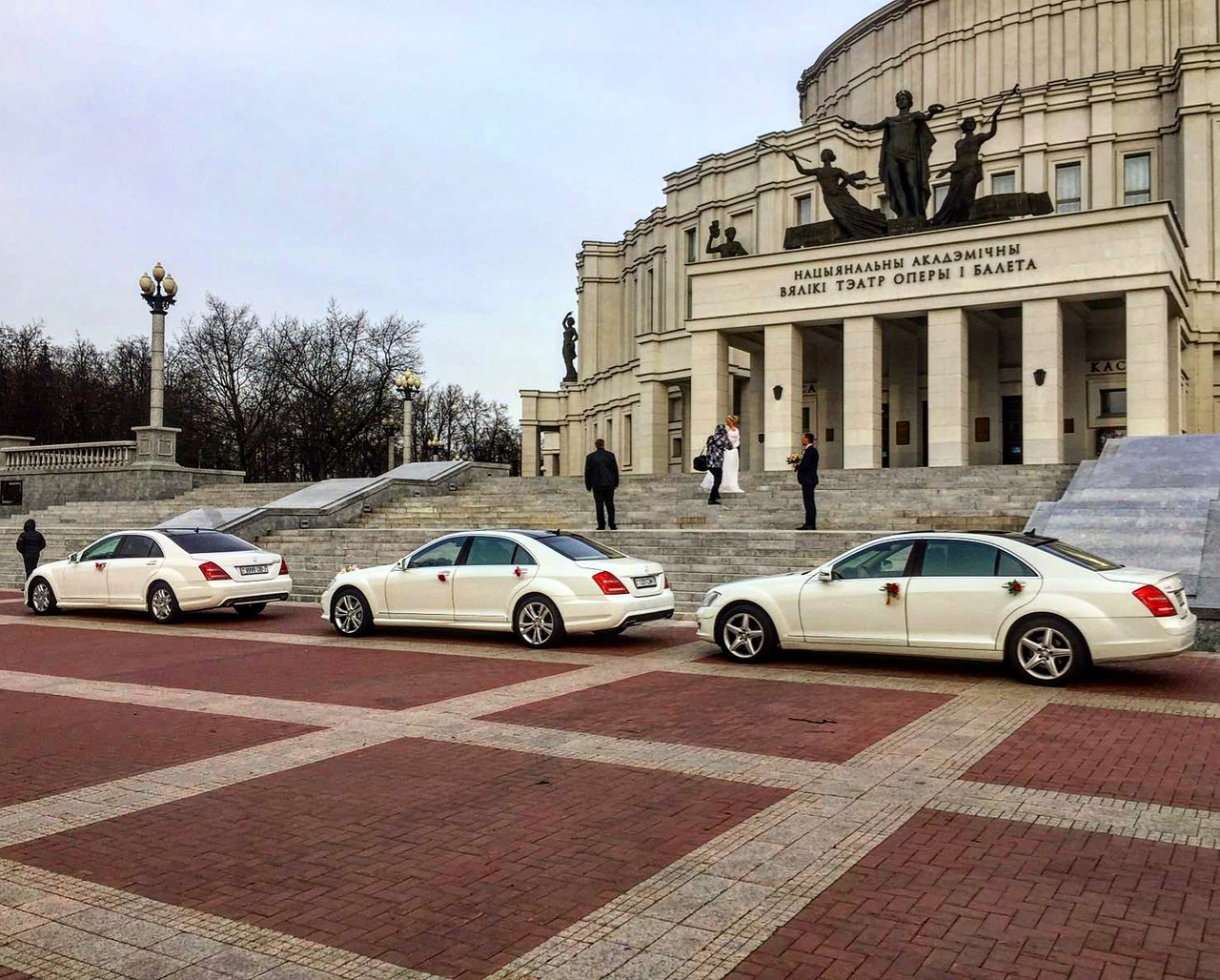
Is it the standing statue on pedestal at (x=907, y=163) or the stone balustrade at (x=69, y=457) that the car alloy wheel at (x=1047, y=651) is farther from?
the stone balustrade at (x=69, y=457)

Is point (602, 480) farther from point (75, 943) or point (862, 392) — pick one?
point (75, 943)

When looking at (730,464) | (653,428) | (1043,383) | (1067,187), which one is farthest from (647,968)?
(653,428)

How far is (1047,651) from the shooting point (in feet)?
30.6

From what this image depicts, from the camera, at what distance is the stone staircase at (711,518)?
56.6 ft

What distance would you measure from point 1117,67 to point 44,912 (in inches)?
2034

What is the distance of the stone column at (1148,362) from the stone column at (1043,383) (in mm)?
1720

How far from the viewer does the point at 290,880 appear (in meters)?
4.66

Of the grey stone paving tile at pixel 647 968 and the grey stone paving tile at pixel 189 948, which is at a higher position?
the grey stone paving tile at pixel 647 968

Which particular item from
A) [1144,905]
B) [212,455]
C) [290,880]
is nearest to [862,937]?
[1144,905]

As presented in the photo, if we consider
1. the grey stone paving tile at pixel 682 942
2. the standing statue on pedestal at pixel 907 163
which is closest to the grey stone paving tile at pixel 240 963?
the grey stone paving tile at pixel 682 942

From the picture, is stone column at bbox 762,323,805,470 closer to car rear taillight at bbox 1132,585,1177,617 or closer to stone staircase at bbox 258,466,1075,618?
stone staircase at bbox 258,466,1075,618

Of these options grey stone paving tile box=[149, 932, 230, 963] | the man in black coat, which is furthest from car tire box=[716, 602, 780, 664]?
the man in black coat

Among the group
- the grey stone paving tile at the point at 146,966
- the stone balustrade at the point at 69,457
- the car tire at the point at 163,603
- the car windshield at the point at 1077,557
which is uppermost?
the stone balustrade at the point at 69,457

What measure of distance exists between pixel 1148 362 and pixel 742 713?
78.4 feet
